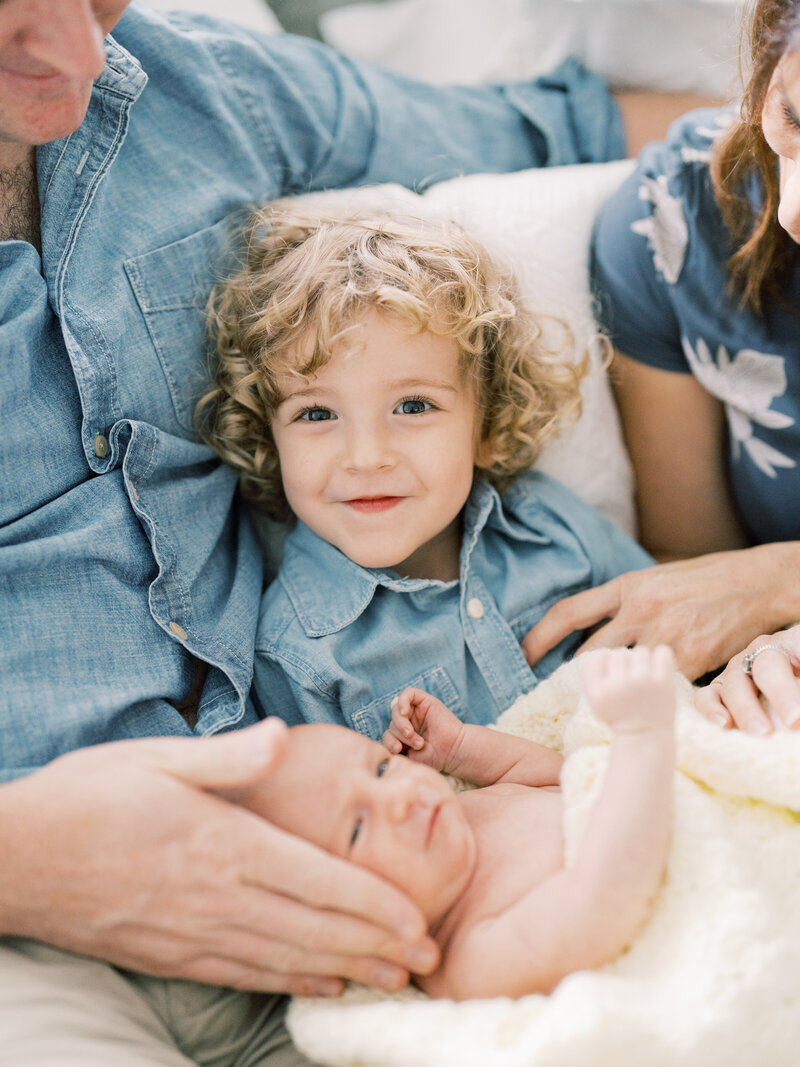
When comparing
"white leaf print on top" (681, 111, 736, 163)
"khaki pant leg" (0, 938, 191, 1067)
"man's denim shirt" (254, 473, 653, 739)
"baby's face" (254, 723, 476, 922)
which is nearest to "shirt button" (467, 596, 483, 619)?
"man's denim shirt" (254, 473, 653, 739)

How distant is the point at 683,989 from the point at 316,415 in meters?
0.87

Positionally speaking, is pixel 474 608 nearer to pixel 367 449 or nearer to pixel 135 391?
pixel 367 449

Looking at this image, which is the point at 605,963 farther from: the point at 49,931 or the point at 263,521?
the point at 263,521

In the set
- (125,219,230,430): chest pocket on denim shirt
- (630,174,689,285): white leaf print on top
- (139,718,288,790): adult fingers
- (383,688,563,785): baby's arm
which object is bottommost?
(383,688,563,785): baby's arm

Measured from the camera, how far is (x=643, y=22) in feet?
6.14

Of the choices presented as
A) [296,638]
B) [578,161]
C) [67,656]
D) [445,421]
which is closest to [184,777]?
[67,656]

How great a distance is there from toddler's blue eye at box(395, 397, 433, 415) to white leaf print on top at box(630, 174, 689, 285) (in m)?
0.50

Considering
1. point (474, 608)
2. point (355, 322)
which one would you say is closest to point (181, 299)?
point (355, 322)

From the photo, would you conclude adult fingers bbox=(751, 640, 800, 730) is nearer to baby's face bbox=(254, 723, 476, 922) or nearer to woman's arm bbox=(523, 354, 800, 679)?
woman's arm bbox=(523, 354, 800, 679)

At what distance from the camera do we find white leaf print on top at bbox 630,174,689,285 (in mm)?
1450

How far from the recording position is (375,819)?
914mm

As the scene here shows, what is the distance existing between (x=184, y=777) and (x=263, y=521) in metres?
0.73

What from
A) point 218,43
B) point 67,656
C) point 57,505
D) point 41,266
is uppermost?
point 218,43

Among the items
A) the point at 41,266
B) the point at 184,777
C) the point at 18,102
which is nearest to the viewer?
the point at 184,777
